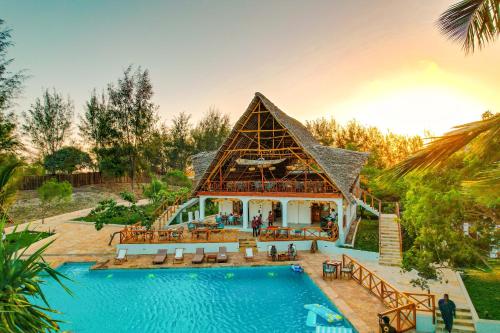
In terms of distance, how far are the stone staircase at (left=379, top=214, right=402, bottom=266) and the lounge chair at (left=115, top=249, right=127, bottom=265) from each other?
13.2 m

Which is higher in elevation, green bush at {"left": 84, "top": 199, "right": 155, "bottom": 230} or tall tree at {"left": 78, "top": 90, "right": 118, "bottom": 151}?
tall tree at {"left": 78, "top": 90, "right": 118, "bottom": 151}

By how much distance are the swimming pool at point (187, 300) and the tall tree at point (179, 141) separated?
1424 inches

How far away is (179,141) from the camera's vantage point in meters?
52.3

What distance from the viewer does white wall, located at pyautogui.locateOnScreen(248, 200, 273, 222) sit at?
77.9ft

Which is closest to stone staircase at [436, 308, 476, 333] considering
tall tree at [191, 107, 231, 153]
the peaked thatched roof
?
the peaked thatched roof

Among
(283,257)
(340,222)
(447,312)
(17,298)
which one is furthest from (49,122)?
(447,312)

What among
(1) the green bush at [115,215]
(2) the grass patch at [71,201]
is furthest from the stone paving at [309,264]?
(2) the grass patch at [71,201]

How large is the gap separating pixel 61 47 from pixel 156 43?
609 centimetres

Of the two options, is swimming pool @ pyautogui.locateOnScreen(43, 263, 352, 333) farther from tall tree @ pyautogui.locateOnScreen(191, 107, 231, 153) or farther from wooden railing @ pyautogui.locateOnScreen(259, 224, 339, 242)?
tall tree @ pyautogui.locateOnScreen(191, 107, 231, 153)

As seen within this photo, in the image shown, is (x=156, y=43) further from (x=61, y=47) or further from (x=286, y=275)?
(x=286, y=275)

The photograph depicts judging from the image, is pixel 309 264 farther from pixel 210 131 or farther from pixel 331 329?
pixel 210 131

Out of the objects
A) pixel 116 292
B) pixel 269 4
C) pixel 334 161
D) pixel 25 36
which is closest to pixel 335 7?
pixel 269 4

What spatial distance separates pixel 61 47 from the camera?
854 inches

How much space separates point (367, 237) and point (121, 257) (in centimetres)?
1387
